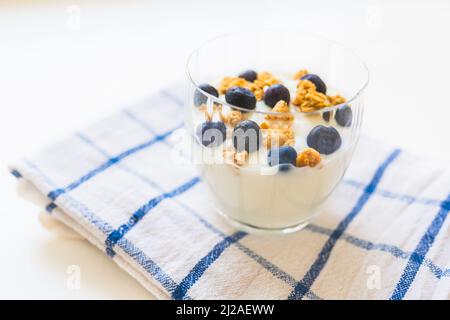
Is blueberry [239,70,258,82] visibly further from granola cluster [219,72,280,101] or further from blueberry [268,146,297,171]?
blueberry [268,146,297,171]

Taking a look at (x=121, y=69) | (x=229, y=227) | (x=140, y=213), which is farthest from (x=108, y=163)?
(x=121, y=69)

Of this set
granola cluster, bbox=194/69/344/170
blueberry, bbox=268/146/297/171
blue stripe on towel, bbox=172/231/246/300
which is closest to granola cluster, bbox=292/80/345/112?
granola cluster, bbox=194/69/344/170

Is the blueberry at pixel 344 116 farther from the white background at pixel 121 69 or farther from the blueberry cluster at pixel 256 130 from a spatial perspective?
the white background at pixel 121 69

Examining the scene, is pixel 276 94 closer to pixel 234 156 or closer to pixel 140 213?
pixel 234 156
